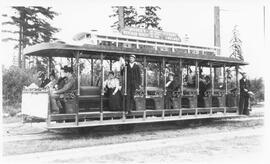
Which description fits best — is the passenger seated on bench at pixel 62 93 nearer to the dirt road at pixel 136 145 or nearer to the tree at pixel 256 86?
the dirt road at pixel 136 145

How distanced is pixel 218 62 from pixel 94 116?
586 cm

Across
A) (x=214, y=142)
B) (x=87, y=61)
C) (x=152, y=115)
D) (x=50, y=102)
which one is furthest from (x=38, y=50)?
(x=214, y=142)

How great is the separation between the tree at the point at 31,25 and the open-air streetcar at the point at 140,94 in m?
7.63

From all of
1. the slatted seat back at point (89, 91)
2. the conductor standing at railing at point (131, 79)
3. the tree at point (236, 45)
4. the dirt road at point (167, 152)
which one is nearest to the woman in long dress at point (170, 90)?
the conductor standing at railing at point (131, 79)

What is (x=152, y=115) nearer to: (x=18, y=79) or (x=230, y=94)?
(x=230, y=94)

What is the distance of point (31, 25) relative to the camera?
19.2 meters

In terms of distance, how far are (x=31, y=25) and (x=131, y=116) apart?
10.8 meters

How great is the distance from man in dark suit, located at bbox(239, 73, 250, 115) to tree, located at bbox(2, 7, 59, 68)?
10.9 m

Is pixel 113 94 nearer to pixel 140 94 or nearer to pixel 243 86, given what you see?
pixel 140 94

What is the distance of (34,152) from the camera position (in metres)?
7.71

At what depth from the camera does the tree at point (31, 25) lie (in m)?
18.5

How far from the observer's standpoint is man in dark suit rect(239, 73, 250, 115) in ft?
45.2

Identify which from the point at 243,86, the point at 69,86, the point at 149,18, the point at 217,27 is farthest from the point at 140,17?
the point at 69,86

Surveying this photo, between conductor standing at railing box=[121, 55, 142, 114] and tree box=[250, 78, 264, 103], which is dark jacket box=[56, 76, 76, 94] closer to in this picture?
conductor standing at railing box=[121, 55, 142, 114]
